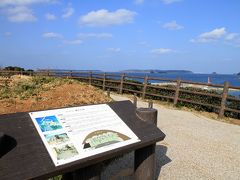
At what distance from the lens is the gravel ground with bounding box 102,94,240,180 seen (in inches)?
184

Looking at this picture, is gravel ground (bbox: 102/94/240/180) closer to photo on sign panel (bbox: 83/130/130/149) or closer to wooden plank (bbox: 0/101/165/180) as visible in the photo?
photo on sign panel (bbox: 83/130/130/149)

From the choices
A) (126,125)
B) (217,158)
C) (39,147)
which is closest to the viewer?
(39,147)

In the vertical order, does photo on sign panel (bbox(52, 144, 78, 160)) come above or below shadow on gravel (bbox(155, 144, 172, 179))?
above

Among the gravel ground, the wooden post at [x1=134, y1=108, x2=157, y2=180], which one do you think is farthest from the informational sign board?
the gravel ground

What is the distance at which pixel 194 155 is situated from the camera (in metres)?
5.67

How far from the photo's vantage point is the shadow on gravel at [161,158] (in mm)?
4773

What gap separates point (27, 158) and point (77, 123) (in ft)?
2.47

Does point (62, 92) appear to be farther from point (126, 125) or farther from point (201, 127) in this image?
point (126, 125)

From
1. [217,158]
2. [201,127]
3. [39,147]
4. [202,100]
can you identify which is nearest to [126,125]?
[39,147]

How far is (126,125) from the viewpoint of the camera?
3.36 m

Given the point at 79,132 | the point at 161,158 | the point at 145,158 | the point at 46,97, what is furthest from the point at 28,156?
the point at 46,97

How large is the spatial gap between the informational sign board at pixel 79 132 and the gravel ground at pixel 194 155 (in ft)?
2.37

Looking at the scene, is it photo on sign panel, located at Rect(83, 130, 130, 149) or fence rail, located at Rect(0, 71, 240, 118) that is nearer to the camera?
photo on sign panel, located at Rect(83, 130, 130, 149)

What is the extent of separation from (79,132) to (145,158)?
1.19 metres
